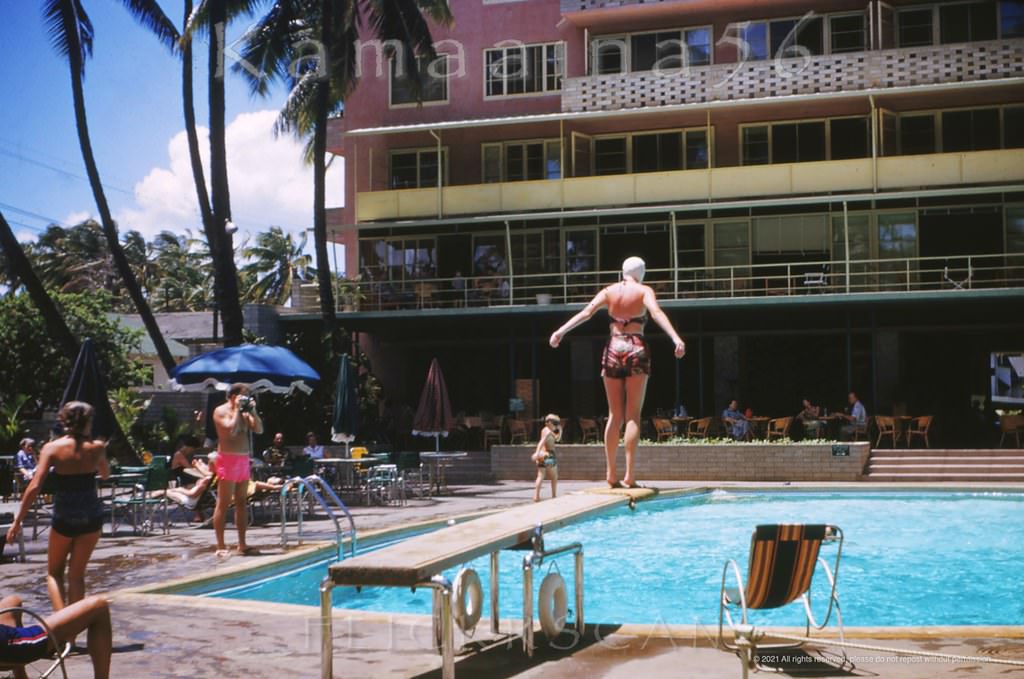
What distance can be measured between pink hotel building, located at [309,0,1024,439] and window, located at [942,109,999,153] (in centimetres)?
5

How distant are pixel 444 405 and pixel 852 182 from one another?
499 inches

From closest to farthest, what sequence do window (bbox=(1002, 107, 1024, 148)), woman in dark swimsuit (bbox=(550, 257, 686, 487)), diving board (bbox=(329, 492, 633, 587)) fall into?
1. diving board (bbox=(329, 492, 633, 587))
2. woman in dark swimsuit (bbox=(550, 257, 686, 487))
3. window (bbox=(1002, 107, 1024, 148))

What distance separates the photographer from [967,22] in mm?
31344

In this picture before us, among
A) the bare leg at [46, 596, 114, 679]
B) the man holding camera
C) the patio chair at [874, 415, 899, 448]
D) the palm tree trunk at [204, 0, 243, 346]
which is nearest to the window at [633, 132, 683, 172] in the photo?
the patio chair at [874, 415, 899, 448]

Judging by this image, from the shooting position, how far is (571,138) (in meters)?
33.1

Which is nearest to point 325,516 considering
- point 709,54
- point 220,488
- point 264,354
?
point 264,354

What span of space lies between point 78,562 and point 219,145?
20228mm

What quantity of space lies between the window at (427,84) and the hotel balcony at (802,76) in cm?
451

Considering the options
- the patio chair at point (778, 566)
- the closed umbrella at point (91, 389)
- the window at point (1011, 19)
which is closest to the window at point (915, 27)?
the window at point (1011, 19)

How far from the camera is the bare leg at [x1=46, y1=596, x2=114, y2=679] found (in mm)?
5473

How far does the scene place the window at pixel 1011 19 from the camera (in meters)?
30.9

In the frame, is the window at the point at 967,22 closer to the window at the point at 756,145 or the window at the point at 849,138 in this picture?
the window at the point at 849,138

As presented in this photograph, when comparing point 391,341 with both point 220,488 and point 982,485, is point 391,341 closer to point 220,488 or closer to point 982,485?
point 982,485

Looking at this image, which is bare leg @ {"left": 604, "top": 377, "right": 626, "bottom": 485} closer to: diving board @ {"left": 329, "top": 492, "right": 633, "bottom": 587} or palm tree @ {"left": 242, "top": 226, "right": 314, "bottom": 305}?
diving board @ {"left": 329, "top": 492, "right": 633, "bottom": 587}
